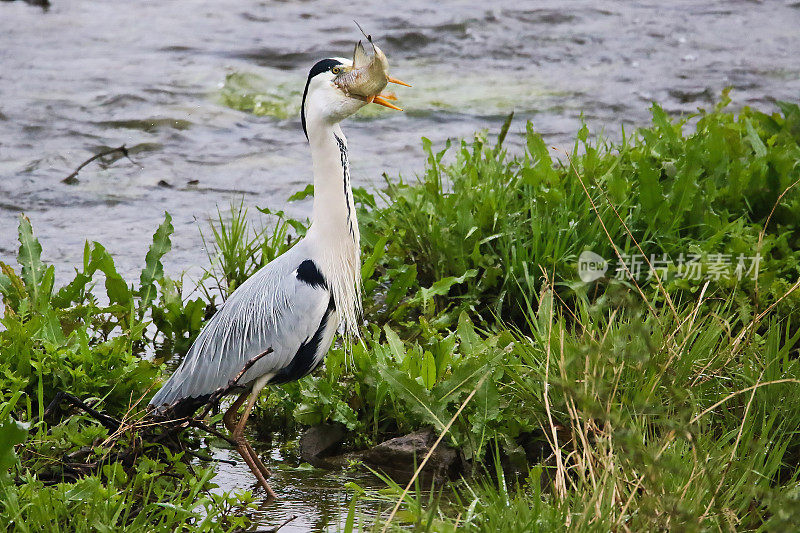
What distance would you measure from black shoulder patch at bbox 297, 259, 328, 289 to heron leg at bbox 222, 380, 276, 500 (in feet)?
1.54

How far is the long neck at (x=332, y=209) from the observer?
4438 mm

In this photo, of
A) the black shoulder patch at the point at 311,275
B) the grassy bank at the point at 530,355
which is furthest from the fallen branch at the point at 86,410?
the black shoulder patch at the point at 311,275

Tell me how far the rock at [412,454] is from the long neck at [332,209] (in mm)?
662

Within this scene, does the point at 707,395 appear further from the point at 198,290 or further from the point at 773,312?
the point at 198,290

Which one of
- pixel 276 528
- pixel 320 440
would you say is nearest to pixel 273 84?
pixel 320 440

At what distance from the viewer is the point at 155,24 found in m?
Answer: 12.5

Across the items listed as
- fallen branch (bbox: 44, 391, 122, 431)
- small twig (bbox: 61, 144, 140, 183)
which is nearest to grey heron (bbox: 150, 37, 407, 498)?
fallen branch (bbox: 44, 391, 122, 431)

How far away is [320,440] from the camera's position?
175 inches

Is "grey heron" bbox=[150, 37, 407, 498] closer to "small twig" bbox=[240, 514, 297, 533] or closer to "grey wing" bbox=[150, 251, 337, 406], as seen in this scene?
"grey wing" bbox=[150, 251, 337, 406]

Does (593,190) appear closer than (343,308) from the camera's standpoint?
No

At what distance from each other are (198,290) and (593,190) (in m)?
2.37

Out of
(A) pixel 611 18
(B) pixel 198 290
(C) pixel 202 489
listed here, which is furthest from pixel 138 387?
(A) pixel 611 18

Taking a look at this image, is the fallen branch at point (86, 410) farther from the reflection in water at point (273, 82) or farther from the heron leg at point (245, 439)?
the reflection in water at point (273, 82)

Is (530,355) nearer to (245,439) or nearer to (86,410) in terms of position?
(245,439)
